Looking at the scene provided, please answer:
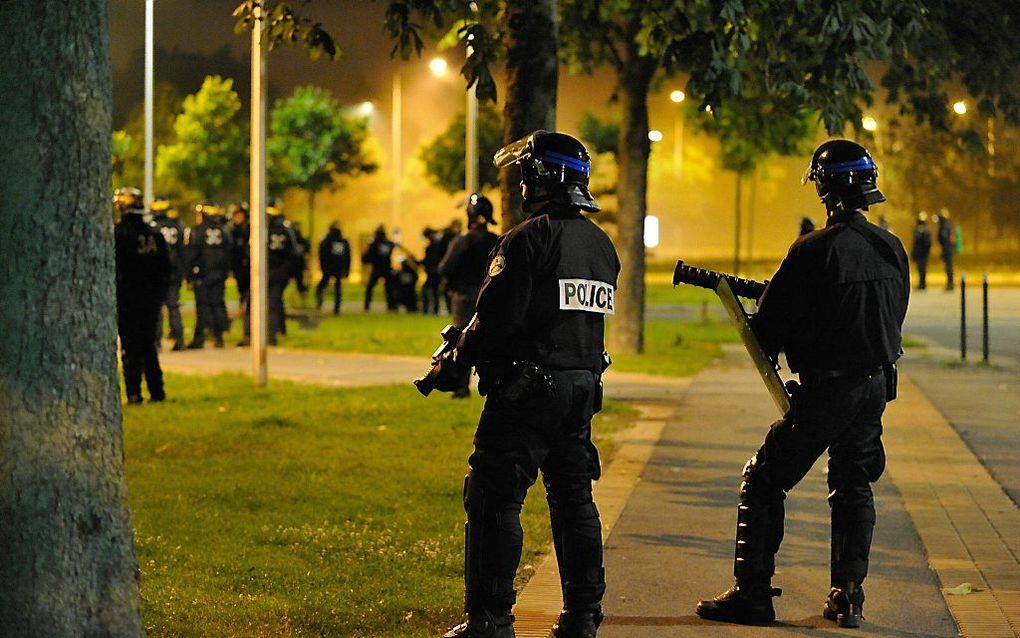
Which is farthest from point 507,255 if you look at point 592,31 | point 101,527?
point 592,31

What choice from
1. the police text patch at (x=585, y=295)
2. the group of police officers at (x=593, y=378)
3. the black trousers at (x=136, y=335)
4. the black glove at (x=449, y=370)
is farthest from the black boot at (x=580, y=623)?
the black trousers at (x=136, y=335)

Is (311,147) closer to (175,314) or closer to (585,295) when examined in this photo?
(175,314)

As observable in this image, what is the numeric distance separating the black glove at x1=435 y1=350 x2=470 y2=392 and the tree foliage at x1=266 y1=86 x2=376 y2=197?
5801cm

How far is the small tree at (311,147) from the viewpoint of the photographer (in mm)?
63406

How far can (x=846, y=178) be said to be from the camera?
Result: 636 cm

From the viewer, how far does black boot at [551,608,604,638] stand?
5.82 meters

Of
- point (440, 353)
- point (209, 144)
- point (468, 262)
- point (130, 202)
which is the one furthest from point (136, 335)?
point (209, 144)

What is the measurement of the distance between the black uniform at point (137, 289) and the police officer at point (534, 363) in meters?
9.36

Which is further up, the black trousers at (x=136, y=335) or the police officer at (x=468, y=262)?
the police officer at (x=468, y=262)

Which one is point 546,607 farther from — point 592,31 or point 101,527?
point 592,31

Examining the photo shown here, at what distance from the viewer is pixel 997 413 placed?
47.8 ft

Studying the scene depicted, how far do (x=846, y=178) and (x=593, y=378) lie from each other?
1.37 m

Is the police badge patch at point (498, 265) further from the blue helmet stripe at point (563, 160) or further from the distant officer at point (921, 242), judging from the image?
the distant officer at point (921, 242)

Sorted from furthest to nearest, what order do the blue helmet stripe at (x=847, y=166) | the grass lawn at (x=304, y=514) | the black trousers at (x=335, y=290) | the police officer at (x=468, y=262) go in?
the black trousers at (x=335, y=290) < the police officer at (x=468, y=262) < the grass lawn at (x=304, y=514) < the blue helmet stripe at (x=847, y=166)
